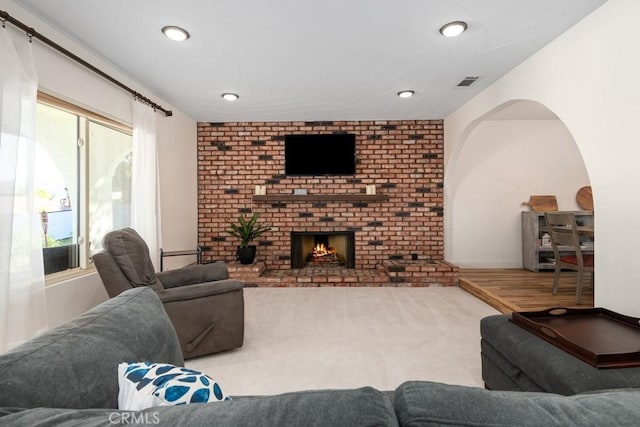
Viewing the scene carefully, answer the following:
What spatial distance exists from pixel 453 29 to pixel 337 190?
3004mm

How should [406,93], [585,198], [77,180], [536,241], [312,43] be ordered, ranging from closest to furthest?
1. [312,43]
2. [77,180]
3. [406,93]
4. [536,241]
5. [585,198]

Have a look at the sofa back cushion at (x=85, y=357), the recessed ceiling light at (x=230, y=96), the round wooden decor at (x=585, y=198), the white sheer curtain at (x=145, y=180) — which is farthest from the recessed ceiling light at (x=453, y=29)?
the round wooden decor at (x=585, y=198)

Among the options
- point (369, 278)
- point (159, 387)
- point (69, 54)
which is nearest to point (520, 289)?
point (369, 278)

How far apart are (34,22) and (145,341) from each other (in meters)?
2.50

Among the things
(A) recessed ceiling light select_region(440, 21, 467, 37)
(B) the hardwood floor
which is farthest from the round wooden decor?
(A) recessed ceiling light select_region(440, 21, 467, 37)

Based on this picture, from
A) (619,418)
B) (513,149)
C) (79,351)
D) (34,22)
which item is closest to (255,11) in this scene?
(34,22)

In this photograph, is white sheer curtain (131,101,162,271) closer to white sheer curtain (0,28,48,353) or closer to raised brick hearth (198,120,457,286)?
white sheer curtain (0,28,48,353)

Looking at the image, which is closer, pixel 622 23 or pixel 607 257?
pixel 622 23

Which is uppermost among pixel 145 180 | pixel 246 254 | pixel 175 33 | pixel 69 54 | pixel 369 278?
pixel 175 33

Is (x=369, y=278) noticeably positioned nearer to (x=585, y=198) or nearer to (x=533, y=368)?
(x=533, y=368)

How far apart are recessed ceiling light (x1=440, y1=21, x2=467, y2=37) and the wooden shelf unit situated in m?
3.62

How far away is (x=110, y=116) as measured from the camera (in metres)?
3.07

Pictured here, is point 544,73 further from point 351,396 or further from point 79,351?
point 79,351

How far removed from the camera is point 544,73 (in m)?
2.70
